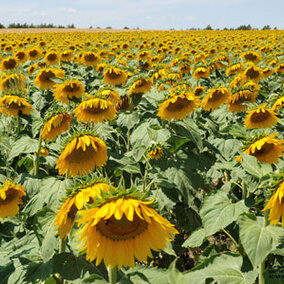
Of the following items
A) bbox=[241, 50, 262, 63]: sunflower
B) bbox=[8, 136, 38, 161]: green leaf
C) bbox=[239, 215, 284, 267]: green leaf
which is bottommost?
bbox=[239, 215, 284, 267]: green leaf

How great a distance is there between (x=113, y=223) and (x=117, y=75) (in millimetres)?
3699

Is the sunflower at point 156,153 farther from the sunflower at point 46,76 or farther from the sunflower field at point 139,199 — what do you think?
the sunflower at point 46,76

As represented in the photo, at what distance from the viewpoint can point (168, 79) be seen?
443cm

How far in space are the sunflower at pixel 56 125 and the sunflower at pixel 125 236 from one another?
4.97 feet

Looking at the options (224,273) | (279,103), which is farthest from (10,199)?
(279,103)

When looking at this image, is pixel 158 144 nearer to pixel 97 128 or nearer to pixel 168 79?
pixel 97 128

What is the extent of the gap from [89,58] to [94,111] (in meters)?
4.20

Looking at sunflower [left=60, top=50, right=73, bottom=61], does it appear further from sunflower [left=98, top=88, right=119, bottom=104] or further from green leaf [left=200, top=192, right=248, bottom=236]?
green leaf [left=200, top=192, right=248, bottom=236]

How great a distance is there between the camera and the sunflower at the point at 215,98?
4.18 meters

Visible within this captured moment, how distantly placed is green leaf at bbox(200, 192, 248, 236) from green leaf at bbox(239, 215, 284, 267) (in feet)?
0.72

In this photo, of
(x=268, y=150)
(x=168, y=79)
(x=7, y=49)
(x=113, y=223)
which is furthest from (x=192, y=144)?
(x=7, y=49)

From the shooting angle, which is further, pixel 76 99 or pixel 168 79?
pixel 168 79

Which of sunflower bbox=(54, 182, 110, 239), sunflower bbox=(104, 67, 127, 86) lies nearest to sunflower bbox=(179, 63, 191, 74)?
sunflower bbox=(104, 67, 127, 86)

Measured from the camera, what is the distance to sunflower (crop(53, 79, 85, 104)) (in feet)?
13.4
